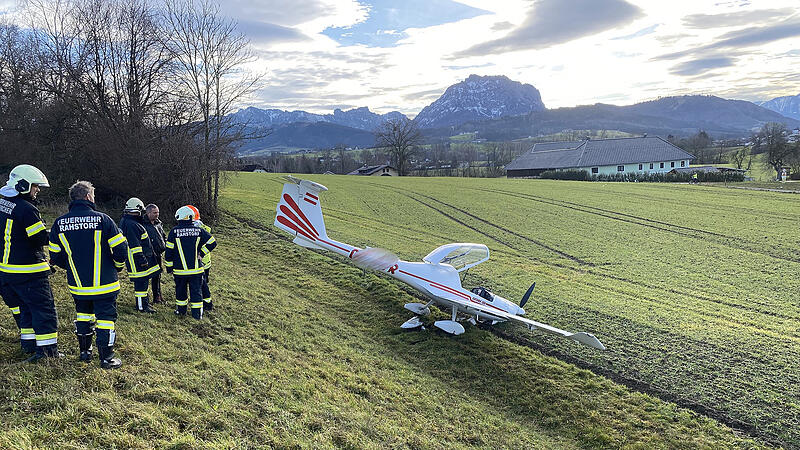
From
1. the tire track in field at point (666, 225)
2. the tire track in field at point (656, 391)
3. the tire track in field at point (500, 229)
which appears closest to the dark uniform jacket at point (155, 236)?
the tire track in field at point (656, 391)

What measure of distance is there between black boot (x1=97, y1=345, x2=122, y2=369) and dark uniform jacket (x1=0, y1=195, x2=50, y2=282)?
4.90 feet

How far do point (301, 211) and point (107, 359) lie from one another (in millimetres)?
7195

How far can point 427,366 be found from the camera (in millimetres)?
10594

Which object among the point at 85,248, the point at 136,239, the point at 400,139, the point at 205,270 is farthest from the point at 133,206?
the point at 400,139

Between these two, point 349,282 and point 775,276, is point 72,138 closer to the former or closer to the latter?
point 349,282

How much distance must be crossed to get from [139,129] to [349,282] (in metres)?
17.3

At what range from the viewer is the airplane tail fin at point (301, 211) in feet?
42.4

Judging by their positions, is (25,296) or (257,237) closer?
(25,296)

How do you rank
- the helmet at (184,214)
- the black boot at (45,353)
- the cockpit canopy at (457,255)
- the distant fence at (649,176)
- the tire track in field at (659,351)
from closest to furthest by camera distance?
the black boot at (45,353)
the tire track in field at (659,351)
the helmet at (184,214)
the cockpit canopy at (457,255)
the distant fence at (649,176)

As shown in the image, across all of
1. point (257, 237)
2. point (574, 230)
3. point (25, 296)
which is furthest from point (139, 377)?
point (574, 230)

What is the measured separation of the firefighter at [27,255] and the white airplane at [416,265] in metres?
6.68

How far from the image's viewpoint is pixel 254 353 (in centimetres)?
870

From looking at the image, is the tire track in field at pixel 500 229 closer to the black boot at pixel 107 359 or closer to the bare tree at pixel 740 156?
the black boot at pixel 107 359

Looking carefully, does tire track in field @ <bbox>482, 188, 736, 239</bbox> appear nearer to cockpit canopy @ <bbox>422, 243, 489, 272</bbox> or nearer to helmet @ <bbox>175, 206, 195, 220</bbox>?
cockpit canopy @ <bbox>422, 243, 489, 272</bbox>
